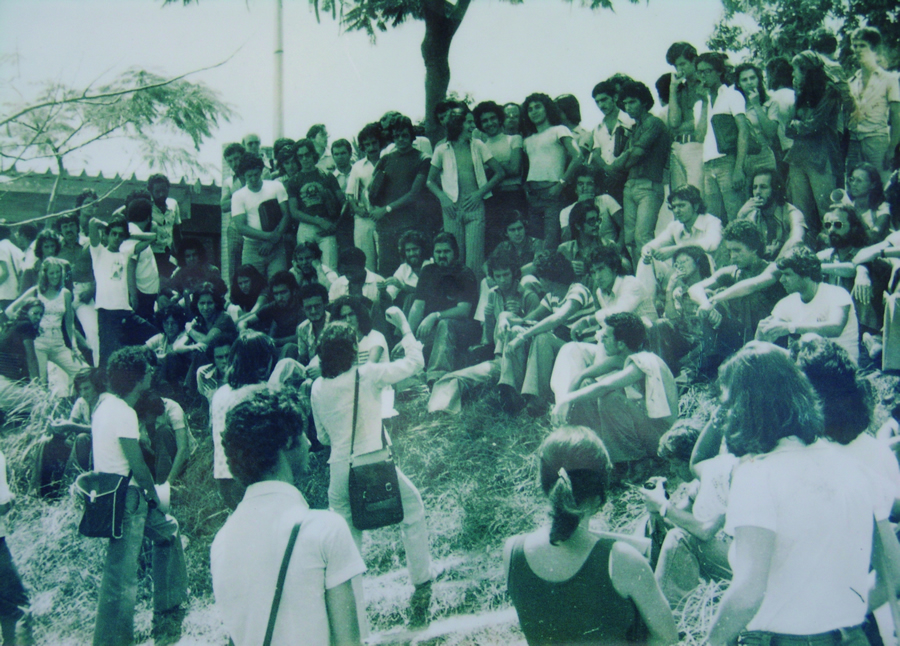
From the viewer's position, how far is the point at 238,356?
3852mm

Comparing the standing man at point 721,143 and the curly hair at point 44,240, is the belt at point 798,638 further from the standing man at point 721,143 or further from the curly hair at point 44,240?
the curly hair at point 44,240

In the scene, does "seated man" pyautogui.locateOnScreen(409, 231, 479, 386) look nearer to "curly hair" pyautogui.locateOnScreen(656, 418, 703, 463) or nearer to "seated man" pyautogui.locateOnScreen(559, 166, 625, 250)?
"seated man" pyautogui.locateOnScreen(559, 166, 625, 250)

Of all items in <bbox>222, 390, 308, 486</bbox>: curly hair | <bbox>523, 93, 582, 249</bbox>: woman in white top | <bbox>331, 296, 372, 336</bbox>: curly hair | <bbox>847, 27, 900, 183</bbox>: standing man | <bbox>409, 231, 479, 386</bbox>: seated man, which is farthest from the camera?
<bbox>523, 93, 582, 249</bbox>: woman in white top

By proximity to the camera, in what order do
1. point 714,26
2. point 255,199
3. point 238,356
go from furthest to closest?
point 255,199 → point 714,26 → point 238,356

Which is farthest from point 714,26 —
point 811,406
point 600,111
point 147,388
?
point 147,388

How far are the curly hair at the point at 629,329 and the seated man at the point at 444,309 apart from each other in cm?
103

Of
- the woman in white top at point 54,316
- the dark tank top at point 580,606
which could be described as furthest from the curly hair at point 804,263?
the woman in white top at point 54,316

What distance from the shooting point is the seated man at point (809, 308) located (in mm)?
3564

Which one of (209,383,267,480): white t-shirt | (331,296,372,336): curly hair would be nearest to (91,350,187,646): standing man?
(209,383,267,480): white t-shirt

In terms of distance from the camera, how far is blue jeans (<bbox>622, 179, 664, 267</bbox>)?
4.58 meters

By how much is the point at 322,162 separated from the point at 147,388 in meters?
2.90

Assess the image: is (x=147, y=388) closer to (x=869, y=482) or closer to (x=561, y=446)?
(x=561, y=446)

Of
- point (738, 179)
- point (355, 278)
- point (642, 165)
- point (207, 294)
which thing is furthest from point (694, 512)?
point (207, 294)

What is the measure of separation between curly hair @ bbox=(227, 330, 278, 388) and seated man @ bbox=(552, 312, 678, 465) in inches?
69.8
